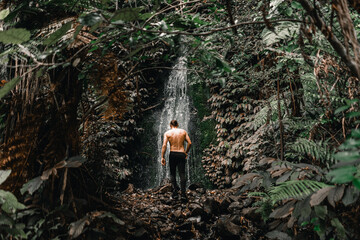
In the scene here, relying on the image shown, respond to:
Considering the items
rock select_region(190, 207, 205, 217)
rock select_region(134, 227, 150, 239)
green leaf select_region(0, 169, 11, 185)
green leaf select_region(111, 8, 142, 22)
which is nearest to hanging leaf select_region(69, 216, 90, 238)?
green leaf select_region(0, 169, 11, 185)

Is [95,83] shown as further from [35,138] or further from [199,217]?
[199,217]

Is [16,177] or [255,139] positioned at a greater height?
[16,177]

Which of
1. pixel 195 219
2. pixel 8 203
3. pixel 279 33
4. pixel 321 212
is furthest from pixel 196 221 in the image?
pixel 279 33

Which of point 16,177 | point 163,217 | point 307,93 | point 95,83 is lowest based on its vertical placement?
point 163,217

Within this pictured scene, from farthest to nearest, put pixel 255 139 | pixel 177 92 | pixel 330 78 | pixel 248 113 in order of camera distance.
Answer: pixel 177 92 → pixel 248 113 → pixel 255 139 → pixel 330 78

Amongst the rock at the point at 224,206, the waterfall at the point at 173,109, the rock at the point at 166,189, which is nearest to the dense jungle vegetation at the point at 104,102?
the rock at the point at 224,206

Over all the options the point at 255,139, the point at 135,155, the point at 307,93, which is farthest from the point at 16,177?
the point at 135,155

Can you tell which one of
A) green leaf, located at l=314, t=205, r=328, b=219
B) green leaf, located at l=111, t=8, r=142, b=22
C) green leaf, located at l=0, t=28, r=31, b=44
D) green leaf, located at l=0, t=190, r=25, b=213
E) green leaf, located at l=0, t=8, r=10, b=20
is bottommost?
green leaf, located at l=314, t=205, r=328, b=219

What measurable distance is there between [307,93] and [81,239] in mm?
2857

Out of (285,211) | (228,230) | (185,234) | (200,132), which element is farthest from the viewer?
(200,132)

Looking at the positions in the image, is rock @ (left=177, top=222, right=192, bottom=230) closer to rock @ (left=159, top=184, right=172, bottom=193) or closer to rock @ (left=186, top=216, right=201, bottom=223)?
rock @ (left=186, top=216, right=201, bottom=223)

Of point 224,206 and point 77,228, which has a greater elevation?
point 77,228

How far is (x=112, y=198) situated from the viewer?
2740mm

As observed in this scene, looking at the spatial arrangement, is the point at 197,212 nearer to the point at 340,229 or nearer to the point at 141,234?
the point at 141,234
